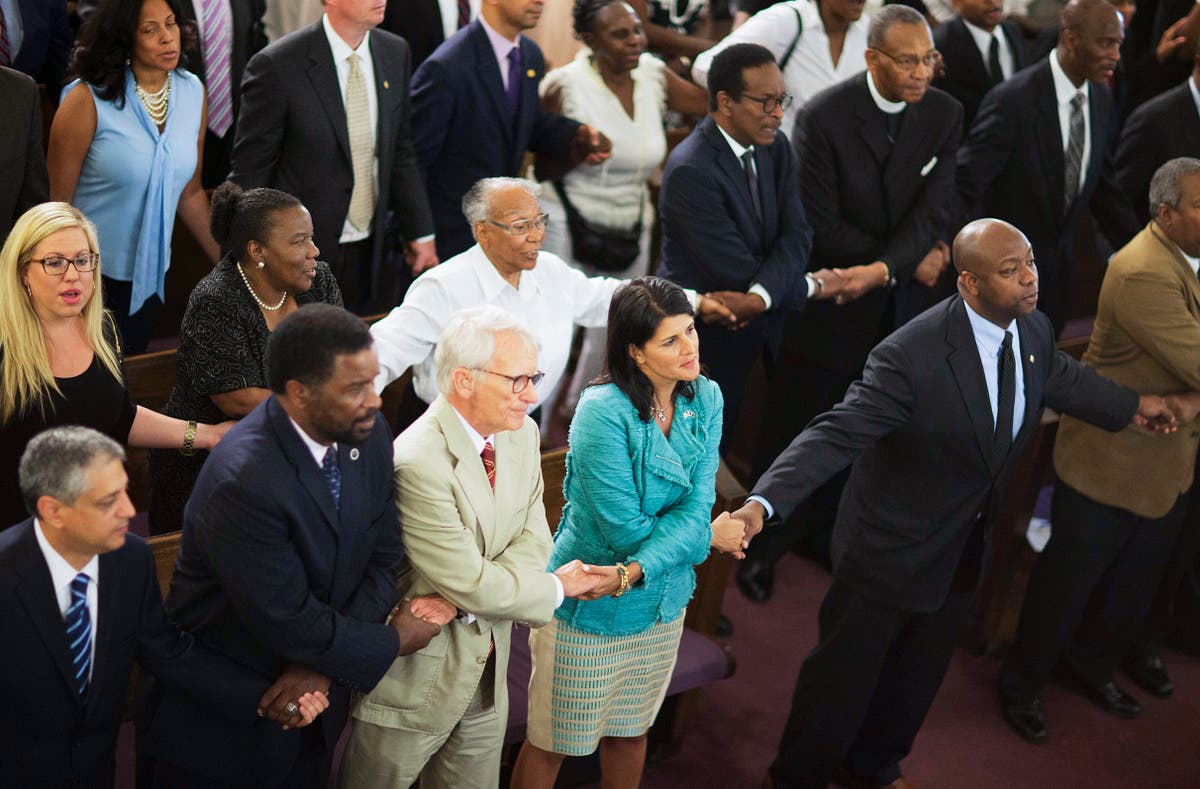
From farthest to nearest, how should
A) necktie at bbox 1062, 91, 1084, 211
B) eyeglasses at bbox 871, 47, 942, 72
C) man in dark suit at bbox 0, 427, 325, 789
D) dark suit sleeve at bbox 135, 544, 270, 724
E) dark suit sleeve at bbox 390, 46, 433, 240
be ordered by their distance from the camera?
necktie at bbox 1062, 91, 1084, 211 < eyeglasses at bbox 871, 47, 942, 72 < dark suit sleeve at bbox 390, 46, 433, 240 < dark suit sleeve at bbox 135, 544, 270, 724 < man in dark suit at bbox 0, 427, 325, 789

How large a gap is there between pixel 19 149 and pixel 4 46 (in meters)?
0.81

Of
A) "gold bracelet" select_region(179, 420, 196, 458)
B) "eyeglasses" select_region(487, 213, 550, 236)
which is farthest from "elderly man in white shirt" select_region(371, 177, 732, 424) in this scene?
"gold bracelet" select_region(179, 420, 196, 458)

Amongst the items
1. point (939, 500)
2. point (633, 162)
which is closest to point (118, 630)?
point (939, 500)

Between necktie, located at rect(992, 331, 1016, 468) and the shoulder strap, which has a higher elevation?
the shoulder strap

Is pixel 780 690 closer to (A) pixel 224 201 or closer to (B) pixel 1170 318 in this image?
(B) pixel 1170 318

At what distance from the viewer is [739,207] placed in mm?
4355

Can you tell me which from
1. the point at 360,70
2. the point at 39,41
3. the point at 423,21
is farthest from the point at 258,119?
the point at 423,21

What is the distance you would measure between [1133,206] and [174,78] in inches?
143

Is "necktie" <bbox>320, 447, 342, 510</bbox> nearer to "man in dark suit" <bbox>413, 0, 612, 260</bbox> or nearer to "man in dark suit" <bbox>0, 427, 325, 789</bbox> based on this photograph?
"man in dark suit" <bbox>0, 427, 325, 789</bbox>

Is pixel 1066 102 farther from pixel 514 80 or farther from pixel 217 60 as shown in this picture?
pixel 217 60

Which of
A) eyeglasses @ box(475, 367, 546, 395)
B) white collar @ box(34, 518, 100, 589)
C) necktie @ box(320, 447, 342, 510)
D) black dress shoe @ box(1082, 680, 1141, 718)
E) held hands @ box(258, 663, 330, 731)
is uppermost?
eyeglasses @ box(475, 367, 546, 395)

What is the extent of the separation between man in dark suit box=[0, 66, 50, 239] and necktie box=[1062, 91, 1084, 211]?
352 centimetres

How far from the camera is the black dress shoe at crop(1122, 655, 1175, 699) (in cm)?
479

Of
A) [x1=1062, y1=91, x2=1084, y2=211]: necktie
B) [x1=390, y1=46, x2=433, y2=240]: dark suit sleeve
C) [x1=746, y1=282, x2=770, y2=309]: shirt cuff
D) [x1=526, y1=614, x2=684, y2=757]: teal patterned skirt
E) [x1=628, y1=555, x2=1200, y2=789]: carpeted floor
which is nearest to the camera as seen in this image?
[x1=526, y1=614, x2=684, y2=757]: teal patterned skirt
